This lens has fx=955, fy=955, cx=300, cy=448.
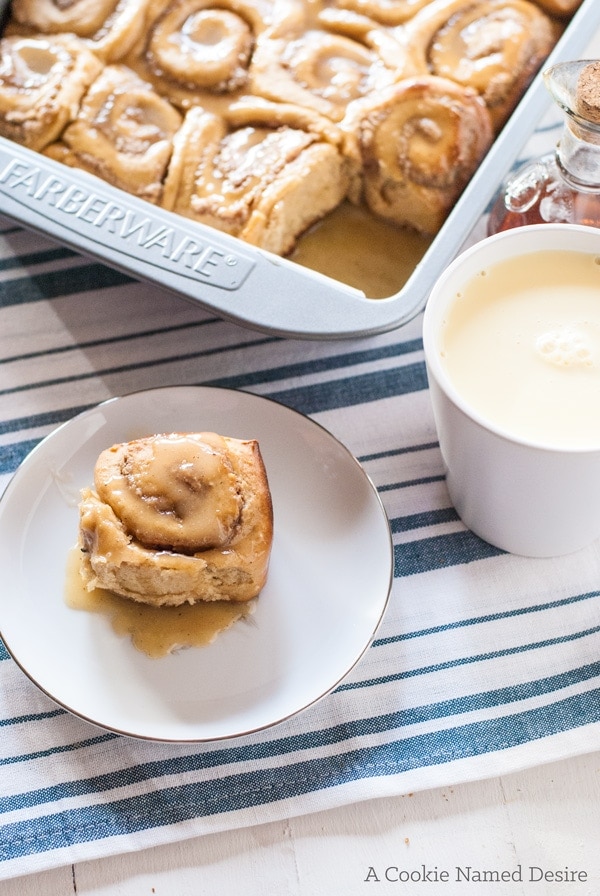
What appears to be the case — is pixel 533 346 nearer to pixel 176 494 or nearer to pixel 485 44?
pixel 176 494

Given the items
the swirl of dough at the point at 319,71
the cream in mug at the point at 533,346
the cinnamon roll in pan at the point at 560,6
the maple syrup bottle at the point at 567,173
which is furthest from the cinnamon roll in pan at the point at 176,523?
the cinnamon roll in pan at the point at 560,6

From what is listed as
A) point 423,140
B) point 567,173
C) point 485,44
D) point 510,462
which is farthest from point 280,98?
point 510,462

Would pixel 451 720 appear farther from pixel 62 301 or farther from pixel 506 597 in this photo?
pixel 62 301

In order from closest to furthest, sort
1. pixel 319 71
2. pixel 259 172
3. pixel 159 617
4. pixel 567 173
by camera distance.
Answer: pixel 159 617, pixel 567 173, pixel 259 172, pixel 319 71

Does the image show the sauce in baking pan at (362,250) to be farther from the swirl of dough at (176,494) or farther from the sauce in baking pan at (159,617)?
the sauce in baking pan at (159,617)

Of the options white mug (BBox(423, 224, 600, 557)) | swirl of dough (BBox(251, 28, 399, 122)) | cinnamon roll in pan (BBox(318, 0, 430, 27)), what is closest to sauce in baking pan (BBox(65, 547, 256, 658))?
white mug (BBox(423, 224, 600, 557))

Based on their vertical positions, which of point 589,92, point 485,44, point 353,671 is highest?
point 589,92
